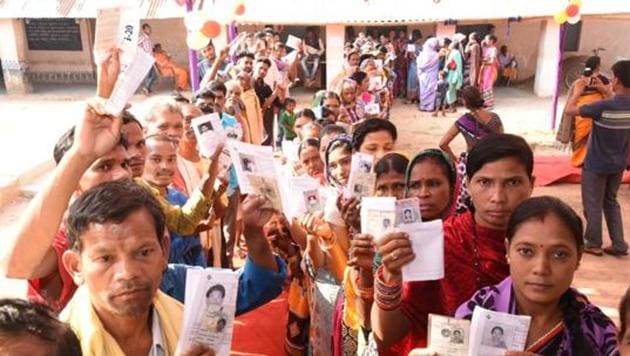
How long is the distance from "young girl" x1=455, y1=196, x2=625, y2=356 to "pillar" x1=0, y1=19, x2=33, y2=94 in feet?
53.0

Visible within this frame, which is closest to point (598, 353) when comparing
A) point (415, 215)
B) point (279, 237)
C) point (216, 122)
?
point (415, 215)

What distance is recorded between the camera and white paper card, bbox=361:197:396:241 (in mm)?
1688

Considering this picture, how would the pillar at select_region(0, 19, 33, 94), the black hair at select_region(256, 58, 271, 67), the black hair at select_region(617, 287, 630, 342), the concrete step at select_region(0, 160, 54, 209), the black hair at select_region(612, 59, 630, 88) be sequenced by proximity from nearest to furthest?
the black hair at select_region(617, 287, 630, 342) < the black hair at select_region(612, 59, 630, 88) < the concrete step at select_region(0, 160, 54, 209) < the black hair at select_region(256, 58, 271, 67) < the pillar at select_region(0, 19, 33, 94)

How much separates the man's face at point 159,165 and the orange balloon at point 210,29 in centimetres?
392

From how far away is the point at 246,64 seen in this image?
7566 millimetres

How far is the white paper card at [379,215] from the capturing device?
1688 mm

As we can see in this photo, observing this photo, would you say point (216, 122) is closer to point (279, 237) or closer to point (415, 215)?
point (279, 237)

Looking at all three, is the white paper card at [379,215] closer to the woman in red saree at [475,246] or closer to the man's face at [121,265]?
the woman in red saree at [475,246]

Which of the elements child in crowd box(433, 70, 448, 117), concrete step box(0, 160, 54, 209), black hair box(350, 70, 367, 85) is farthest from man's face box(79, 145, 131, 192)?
child in crowd box(433, 70, 448, 117)

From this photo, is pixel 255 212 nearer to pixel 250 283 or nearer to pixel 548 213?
pixel 250 283

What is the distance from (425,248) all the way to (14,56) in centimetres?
1620

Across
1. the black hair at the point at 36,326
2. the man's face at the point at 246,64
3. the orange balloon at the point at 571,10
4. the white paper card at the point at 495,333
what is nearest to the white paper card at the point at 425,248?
the white paper card at the point at 495,333

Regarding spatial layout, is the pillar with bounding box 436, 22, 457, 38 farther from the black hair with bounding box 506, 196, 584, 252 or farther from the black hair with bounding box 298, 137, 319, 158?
the black hair with bounding box 506, 196, 584, 252

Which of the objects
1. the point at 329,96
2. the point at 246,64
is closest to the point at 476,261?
the point at 329,96
